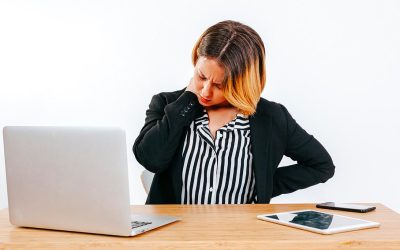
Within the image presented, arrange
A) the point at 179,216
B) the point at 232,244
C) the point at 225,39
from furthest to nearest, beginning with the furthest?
the point at 225,39 → the point at 179,216 → the point at 232,244

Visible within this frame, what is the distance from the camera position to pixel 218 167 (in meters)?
1.98

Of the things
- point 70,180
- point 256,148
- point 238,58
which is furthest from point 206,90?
point 70,180

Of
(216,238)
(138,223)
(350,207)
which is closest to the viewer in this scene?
(216,238)

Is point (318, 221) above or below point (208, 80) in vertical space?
below

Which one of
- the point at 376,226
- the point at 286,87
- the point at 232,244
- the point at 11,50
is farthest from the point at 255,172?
the point at 11,50

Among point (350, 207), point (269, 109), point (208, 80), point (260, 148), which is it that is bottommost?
point (350, 207)

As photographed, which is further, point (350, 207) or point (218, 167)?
point (218, 167)

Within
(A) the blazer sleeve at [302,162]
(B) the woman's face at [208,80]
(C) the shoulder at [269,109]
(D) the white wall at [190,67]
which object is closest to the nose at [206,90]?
(B) the woman's face at [208,80]

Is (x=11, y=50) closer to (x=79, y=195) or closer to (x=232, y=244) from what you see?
(x=79, y=195)

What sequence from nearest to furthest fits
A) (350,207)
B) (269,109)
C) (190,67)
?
(350,207) → (269,109) → (190,67)

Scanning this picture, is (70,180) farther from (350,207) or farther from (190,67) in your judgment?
(190,67)

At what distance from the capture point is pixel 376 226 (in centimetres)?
136

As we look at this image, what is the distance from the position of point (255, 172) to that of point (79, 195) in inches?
34.0

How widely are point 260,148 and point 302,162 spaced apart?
0.24 m
